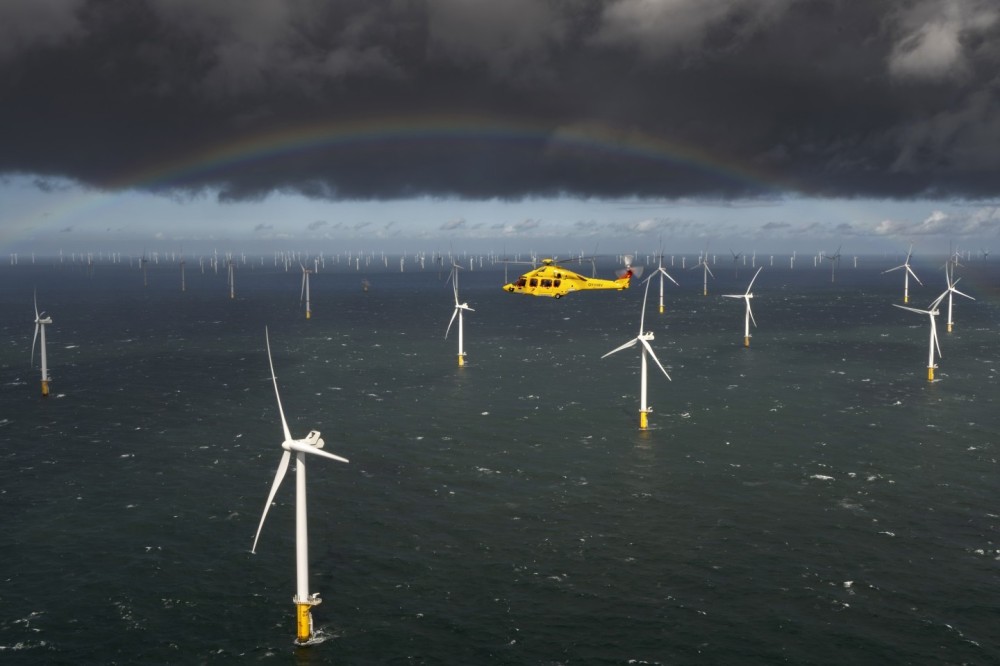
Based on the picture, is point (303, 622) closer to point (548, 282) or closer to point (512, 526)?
point (512, 526)

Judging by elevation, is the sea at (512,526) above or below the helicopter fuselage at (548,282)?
below

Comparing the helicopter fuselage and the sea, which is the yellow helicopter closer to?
the helicopter fuselage

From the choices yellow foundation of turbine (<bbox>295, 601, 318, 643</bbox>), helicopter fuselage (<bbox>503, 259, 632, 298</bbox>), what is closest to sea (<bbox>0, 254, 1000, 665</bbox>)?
yellow foundation of turbine (<bbox>295, 601, 318, 643</bbox>)

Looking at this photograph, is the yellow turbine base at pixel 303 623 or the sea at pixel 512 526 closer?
the yellow turbine base at pixel 303 623

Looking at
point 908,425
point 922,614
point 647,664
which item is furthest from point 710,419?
point 647,664

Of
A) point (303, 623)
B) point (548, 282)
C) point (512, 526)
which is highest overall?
point (548, 282)

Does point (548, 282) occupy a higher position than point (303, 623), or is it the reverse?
point (548, 282)

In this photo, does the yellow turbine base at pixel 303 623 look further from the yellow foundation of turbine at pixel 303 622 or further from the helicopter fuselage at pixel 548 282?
the helicopter fuselage at pixel 548 282

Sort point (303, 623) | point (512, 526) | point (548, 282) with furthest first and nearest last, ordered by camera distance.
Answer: point (548, 282)
point (512, 526)
point (303, 623)

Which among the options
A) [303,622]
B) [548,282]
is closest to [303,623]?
[303,622]

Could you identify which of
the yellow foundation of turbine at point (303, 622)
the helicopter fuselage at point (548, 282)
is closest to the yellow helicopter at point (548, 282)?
the helicopter fuselage at point (548, 282)

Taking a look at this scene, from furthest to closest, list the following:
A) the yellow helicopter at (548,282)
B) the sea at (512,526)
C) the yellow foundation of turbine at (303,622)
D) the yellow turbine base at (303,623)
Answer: the yellow helicopter at (548,282) → the sea at (512,526) → the yellow turbine base at (303,623) → the yellow foundation of turbine at (303,622)
